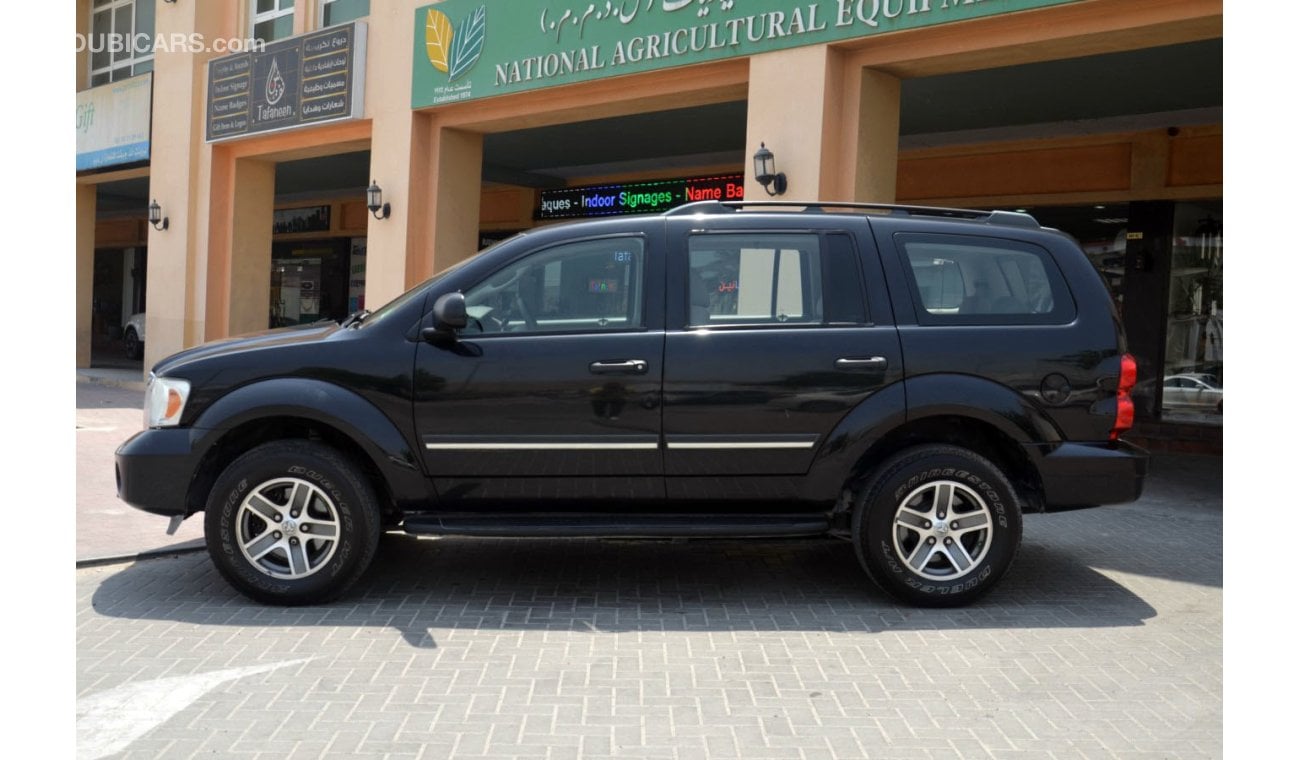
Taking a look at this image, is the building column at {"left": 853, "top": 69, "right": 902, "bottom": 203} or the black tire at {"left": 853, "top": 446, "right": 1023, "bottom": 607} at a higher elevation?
the building column at {"left": 853, "top": 69, "right": 902, "bottom": 203}

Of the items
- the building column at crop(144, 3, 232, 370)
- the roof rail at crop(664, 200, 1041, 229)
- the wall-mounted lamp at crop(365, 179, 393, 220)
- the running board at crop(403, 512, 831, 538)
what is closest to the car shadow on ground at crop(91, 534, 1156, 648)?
the running board at crop(403, 512, 831, 538)

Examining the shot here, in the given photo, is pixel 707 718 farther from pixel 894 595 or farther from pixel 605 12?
pixel 605 12

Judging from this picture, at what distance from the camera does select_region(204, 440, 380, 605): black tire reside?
5.23 metres

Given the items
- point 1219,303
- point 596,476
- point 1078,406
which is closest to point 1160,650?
point 1078,406

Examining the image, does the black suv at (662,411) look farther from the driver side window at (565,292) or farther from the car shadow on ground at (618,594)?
the car shadow on ground at (618,594)

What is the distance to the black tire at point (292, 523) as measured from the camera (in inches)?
206

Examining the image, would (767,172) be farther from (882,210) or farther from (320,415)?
(320,415)

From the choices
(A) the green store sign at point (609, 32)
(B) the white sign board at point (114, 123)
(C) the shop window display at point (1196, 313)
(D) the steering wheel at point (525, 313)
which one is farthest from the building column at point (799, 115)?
(B) the white sign board at point (114, 123)

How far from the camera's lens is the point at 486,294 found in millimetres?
5488

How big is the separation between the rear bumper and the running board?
1124mm

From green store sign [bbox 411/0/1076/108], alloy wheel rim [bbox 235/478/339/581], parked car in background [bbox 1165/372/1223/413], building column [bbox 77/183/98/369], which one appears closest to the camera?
alloy wheel rim [bbox 235/478/339/581]

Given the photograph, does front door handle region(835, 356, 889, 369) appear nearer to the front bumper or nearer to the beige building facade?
the front bumper

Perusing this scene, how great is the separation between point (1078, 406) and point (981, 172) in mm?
10407

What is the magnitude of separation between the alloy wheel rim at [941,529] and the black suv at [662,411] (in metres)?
0.01
